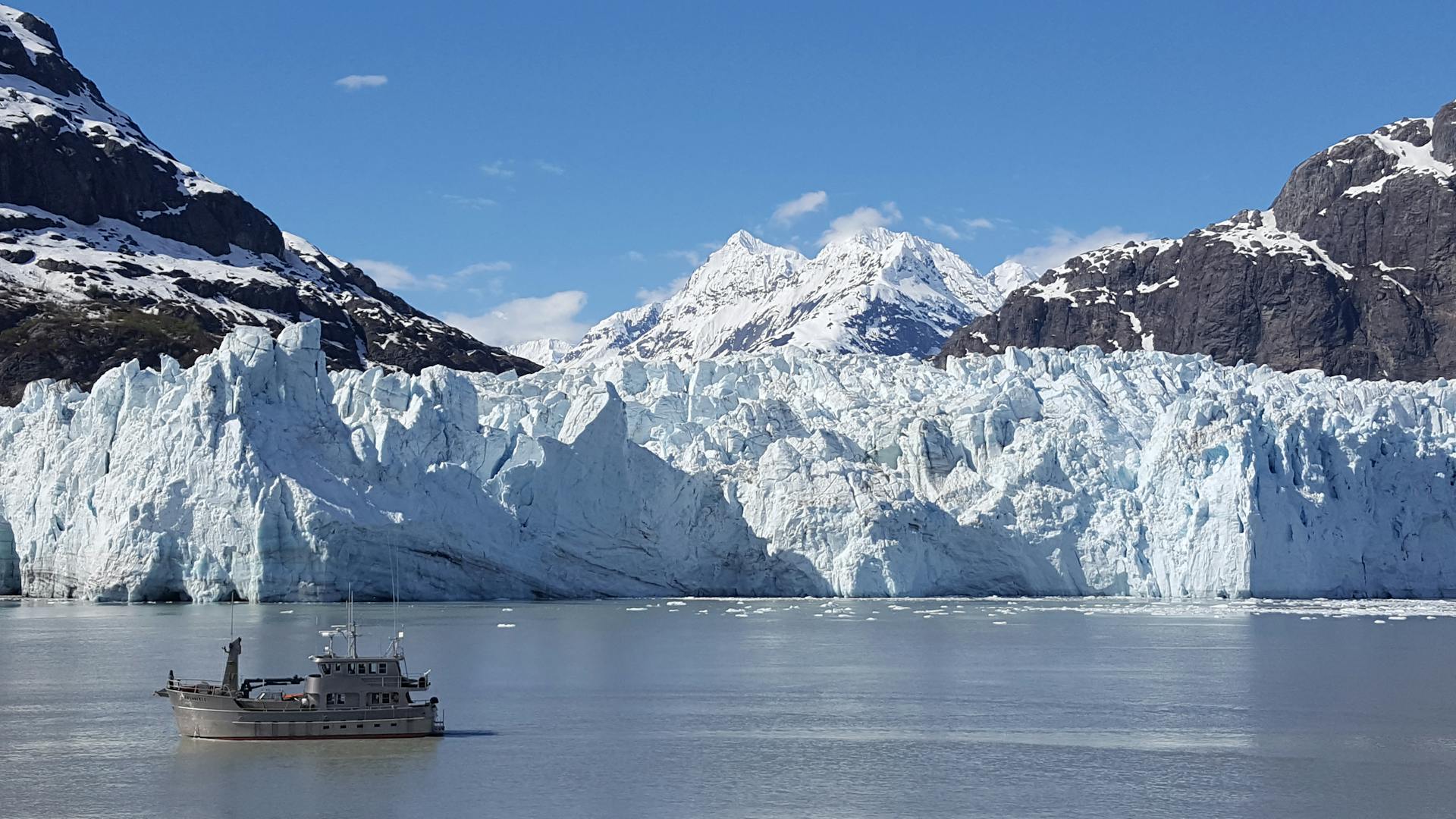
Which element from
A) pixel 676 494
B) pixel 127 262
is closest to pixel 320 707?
pixel 676 494

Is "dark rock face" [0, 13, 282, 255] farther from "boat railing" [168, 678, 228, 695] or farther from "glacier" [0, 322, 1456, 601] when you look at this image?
"boat railing" [168, 678, 228, 695]

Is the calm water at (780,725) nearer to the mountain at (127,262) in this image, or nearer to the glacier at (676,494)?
the glacier at (676,494)

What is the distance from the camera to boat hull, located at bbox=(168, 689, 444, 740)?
2273 centimetres

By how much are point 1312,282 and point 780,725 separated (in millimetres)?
95014

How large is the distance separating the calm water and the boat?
36cm

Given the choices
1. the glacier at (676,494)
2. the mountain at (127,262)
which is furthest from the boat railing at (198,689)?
the mountain at (127,262)

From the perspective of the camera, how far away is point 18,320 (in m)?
87.0

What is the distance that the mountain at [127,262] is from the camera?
3455 inches

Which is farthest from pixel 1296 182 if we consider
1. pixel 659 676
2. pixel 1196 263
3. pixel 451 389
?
pixel 659 676

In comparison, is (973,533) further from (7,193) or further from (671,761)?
(7,193)

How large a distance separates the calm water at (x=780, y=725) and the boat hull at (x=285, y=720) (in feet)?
1.07

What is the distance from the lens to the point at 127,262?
4072 inches

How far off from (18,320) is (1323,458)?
69.6 meters

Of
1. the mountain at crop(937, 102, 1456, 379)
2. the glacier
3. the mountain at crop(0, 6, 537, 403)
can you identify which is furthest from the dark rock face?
the mountain at crop(937, 102, 1456, 379)
